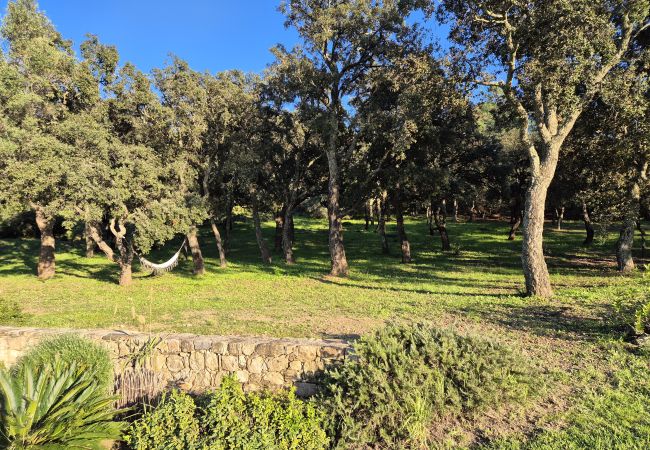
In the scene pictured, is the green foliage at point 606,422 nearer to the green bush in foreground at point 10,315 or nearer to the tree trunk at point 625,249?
the green bush in foreground at point 10,315

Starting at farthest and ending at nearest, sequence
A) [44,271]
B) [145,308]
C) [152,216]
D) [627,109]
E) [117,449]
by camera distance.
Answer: [44,271]
[152,216]
[145,308]
[627,109]
[117,449]

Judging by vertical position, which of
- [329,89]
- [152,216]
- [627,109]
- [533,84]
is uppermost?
[329,89]

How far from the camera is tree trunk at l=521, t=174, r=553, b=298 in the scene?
37.0ft

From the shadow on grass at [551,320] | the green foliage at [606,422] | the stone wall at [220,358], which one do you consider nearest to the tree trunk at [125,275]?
the stone wall at [220,358]

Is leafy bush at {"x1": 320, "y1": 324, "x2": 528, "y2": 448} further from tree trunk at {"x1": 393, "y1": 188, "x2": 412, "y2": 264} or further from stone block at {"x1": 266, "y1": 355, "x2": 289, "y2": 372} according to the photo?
tree trunk at {"x1": 393, "y1": 188, "x2": 412, "y2": 264}

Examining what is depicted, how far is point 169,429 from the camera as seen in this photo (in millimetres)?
4586

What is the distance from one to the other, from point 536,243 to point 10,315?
1417 cm

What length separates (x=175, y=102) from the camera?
16.9 metres

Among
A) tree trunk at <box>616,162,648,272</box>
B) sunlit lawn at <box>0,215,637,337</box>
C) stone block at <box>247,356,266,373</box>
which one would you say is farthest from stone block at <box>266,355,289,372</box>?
tree trunk at <box>616,162,648,272</box>

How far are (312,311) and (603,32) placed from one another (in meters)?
10.8

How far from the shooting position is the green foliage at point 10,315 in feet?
29.5

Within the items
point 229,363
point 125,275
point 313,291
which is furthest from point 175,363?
point 125,275

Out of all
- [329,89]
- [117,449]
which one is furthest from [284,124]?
[117,449]

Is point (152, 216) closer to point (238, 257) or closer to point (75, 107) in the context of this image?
point (75, 107)
